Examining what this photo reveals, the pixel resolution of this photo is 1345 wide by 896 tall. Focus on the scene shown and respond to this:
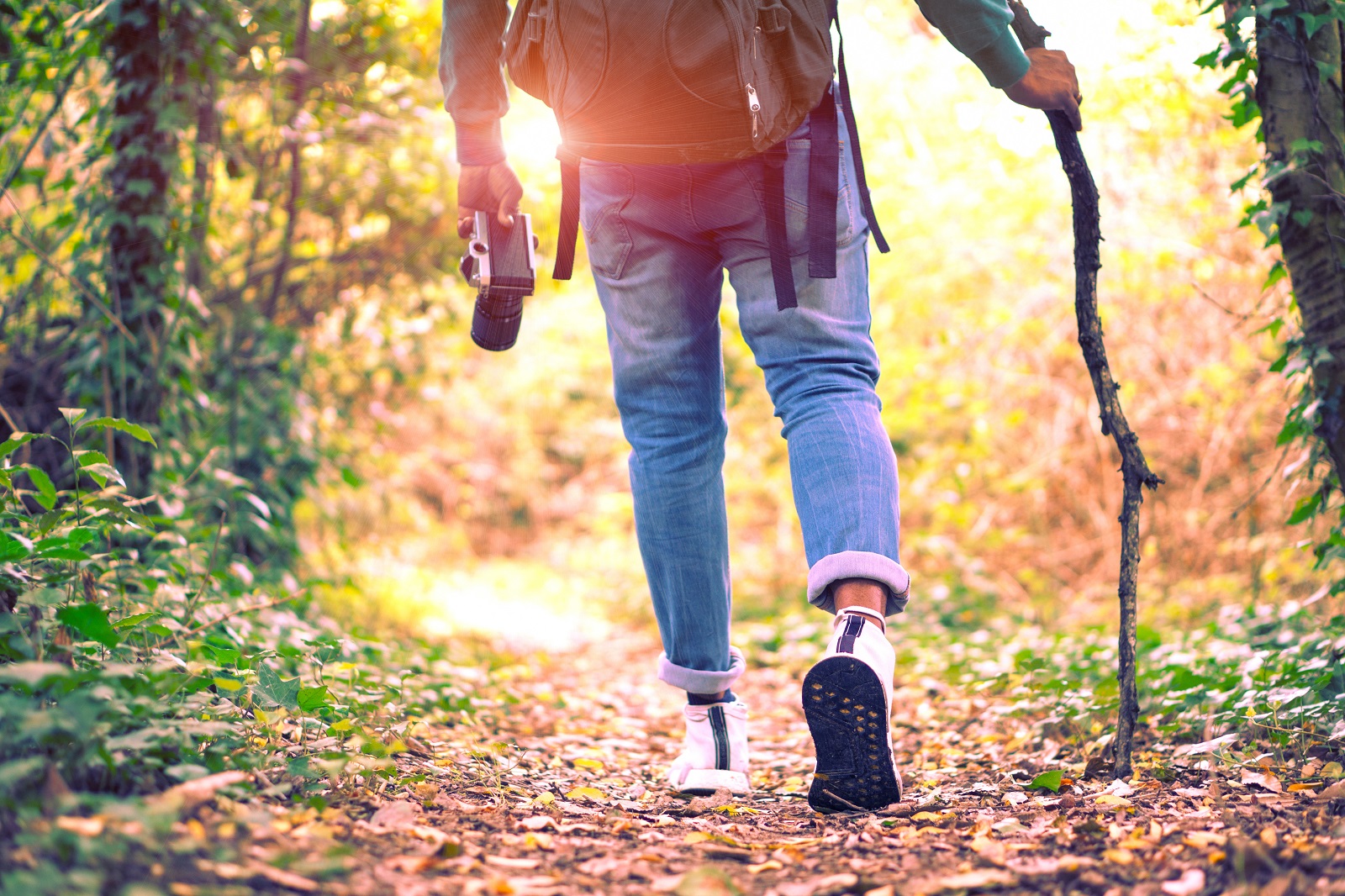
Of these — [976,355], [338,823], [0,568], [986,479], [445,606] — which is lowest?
[338,823]

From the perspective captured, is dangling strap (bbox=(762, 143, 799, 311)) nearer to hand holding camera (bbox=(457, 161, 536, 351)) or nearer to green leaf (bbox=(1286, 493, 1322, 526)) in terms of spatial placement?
hand holding camera (bbox=(457, 161, 536, 351))

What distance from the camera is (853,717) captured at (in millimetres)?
1354

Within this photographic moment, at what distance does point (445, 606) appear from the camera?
594 centimetres

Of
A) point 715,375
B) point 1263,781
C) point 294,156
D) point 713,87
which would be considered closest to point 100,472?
point 715,375

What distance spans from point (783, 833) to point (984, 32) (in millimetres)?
1259

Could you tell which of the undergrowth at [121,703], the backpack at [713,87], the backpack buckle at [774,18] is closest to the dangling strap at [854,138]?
the backpack at [713,87]

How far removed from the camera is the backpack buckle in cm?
153

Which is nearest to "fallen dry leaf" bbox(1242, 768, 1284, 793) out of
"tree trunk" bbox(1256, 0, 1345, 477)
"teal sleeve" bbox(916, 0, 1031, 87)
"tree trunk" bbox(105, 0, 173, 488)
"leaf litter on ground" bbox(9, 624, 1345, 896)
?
"leaf litter on ground" bbox(9, 624, 1345, 896)

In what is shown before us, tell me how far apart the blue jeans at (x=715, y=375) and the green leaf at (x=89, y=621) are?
80 cm

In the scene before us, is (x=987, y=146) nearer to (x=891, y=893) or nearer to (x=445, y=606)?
(x=445, y=606)

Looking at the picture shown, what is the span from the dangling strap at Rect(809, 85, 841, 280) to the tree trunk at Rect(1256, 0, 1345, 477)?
958mm

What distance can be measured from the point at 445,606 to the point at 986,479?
10.9 ft

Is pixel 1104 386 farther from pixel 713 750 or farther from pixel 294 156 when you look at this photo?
pixel 294 156

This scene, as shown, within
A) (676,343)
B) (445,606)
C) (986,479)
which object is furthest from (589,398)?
(676,343)
